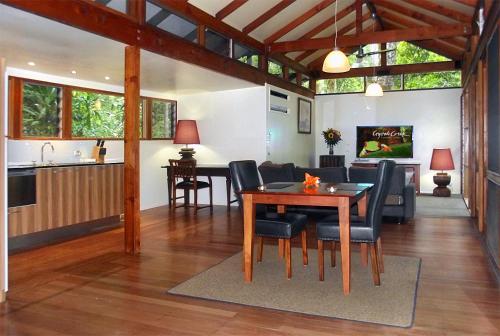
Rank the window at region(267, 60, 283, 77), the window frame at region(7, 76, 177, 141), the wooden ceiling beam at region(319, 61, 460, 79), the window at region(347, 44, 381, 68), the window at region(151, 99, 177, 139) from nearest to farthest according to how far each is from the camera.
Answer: the window frame at region(7, 76, 177, 141), the window at region(151, 99, 177, 139), the window at region(267, 60, 283, 77), the wooden ceiling beam at region(319, 61, 460, 79), the window at region(347, 44, 381, 68)

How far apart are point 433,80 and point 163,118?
6195 millimetres

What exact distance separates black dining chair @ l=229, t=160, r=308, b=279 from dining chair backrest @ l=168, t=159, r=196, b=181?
3.16m

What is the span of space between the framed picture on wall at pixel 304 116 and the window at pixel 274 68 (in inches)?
45.6

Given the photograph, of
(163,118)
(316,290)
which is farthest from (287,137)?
(316,290)

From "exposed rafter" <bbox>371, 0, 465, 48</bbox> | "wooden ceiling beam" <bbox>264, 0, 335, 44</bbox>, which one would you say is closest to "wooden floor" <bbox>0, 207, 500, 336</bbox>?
"wooden ceiling beam" <bbox>264, 0, 335, 44</bbox>

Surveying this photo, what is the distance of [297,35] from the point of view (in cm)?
866

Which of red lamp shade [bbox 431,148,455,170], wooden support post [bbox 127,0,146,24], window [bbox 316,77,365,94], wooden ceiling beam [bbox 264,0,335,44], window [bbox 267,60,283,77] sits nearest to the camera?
wooden support post [bbox 127,0,146,24]

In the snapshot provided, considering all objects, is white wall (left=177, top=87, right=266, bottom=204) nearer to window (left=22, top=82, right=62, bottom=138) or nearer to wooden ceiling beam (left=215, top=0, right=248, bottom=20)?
wooden ceiling beam (left=215, top=0, right=248, bottom=20)

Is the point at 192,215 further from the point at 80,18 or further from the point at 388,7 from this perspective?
the point at 388,7

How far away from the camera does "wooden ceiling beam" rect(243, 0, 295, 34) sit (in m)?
7.09

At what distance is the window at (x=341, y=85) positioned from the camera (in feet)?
35.3

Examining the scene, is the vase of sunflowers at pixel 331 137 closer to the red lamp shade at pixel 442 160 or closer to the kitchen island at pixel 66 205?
the red lamp shade at pixel 442 160

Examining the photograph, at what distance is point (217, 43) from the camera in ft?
21.6

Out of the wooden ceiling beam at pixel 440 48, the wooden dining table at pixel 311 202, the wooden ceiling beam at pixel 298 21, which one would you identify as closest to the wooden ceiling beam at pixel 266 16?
the wooden ceiling beam at pixel 298 21
